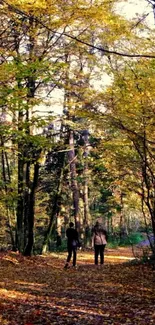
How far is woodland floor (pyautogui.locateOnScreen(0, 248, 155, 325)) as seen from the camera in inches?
259

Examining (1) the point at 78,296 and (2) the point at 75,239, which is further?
(2) the point at 75,239

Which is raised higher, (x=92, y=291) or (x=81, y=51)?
(x=81, y=51)

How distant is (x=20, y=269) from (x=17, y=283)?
3.00 m

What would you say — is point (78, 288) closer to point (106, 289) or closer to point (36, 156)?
point (106, 289)

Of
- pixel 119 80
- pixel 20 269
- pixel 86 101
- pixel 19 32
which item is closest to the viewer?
pixel 119 80

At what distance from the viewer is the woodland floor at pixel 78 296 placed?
6.57m

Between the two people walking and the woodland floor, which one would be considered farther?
the two people walking

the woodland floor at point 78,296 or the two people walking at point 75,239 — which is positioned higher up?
the two people walking at point 75,239

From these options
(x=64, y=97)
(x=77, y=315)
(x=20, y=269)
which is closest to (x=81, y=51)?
(x=64, y=97)

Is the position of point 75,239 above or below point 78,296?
above

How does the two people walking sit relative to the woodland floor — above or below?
above

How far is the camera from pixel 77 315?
6770 mm

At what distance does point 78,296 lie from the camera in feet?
27.9

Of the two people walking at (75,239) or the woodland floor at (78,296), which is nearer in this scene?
the woodland floor at (78,296)
